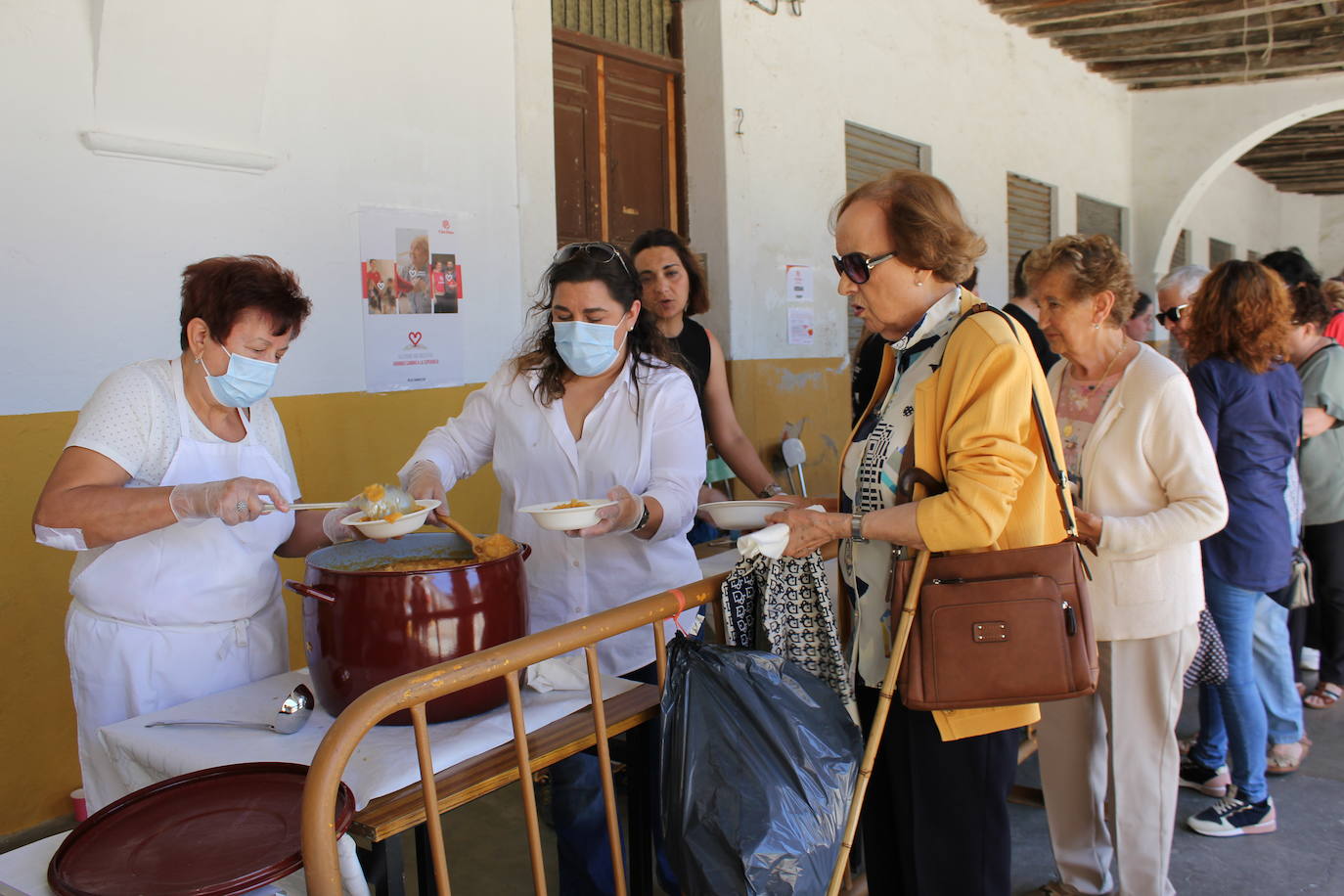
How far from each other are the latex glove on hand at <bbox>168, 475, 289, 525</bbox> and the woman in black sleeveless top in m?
1.93

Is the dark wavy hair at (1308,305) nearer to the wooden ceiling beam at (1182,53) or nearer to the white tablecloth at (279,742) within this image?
the white tablecloth at (279,742)

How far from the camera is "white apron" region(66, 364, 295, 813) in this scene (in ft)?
6.83

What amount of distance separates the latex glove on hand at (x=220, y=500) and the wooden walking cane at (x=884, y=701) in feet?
3.85

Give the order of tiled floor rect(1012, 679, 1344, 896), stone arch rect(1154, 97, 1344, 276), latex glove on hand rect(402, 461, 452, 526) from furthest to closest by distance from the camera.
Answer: stone arch rect(1154, 97, 1344, 276) < tiled floor rect(1012, 679, 1344, 896) < latex glove on hand rect(402, 461, 452, 526)

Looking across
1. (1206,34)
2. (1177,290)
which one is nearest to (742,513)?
(1177,290)

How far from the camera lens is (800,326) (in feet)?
21.5

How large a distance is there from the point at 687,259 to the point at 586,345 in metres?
1.43

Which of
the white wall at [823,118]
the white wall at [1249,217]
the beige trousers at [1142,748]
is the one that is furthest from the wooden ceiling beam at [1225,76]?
the beige trousers at [1142,748]

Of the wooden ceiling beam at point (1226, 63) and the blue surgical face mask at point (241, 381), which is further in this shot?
the wooden ceiling beam at point (1226, 63)

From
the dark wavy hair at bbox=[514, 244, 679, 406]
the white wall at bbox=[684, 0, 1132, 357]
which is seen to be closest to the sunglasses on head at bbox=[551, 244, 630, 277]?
the dark wavy hair at bbox=[514, 244, 679, 406]

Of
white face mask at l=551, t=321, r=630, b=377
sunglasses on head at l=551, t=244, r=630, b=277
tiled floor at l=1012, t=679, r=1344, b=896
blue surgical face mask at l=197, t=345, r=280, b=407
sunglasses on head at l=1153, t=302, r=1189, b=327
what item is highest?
sunglasses on head at l=551, t=244, r=630, b=277

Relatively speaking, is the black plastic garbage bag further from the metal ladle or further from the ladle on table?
the metal ladle

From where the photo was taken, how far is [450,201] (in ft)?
14.5

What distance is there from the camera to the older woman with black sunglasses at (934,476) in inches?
71.3
